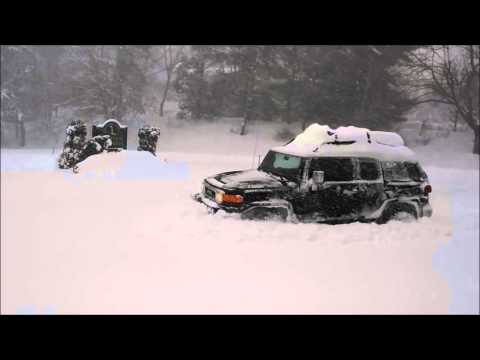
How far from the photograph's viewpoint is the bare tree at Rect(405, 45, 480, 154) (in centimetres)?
696

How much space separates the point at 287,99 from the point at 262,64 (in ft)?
4.31

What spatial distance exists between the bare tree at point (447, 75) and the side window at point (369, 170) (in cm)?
259

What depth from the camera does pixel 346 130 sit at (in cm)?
550

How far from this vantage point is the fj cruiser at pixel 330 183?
4746 mm

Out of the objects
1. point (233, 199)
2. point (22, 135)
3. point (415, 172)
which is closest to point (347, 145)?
point (415, 172)

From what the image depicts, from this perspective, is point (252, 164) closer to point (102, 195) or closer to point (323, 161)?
point (323, 161)

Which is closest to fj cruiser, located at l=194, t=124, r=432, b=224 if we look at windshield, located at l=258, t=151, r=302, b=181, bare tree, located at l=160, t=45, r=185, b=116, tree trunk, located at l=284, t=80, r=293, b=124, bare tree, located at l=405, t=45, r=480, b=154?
windshield, located at l=258, t=151, r=302, b=181

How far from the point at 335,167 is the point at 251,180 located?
1.32 meters

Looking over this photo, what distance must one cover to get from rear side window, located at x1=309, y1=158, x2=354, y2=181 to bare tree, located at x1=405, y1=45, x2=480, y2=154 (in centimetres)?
290

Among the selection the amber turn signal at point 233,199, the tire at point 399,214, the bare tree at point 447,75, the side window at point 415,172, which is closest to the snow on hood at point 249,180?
the amber turn signal at point 233,199

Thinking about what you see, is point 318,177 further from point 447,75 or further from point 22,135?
point 22,135

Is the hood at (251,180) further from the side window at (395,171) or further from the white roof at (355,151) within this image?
the side window at (395,171)

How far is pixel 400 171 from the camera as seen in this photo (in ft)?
17.9

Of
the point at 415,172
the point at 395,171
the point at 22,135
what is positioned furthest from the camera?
the point at 22,135
